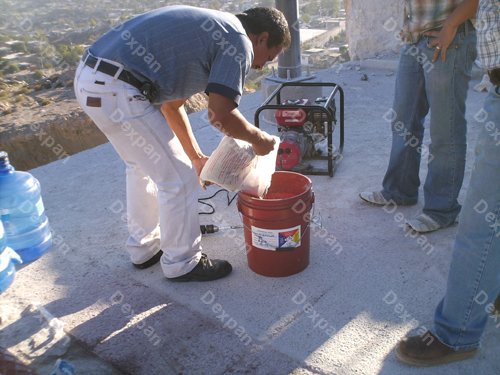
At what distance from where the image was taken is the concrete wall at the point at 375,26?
7.37 meters

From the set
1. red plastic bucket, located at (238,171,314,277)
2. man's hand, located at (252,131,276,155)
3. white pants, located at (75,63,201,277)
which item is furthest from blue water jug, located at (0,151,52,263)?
man's hand, located at (252,131,276,155)

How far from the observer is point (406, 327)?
88.4 inches

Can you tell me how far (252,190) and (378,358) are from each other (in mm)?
1062

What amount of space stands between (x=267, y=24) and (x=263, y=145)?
0.59 m

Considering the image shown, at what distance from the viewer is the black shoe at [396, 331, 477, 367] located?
6.49 ft

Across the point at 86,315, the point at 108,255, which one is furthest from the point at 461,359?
the point at 108,255

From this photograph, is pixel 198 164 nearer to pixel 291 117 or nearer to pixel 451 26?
pixel 291 117

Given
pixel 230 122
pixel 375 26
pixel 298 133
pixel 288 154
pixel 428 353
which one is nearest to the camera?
pixel 428 353

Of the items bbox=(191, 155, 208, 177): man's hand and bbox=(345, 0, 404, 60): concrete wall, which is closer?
bbox=(191, 155, 208, 177): man's hand

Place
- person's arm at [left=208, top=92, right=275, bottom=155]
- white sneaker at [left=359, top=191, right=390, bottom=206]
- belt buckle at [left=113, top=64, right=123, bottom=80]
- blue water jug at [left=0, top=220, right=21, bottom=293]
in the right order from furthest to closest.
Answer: white sneaker at [left=359, top=191, right=390, bottom=206] → blue water jug at [left=0, top=220, right=21, bottom=293] → belt buckle at [left=113, top=64, right=123, bottom=80] → person's arm at [left=208, top=92, right=275, bottom=155]

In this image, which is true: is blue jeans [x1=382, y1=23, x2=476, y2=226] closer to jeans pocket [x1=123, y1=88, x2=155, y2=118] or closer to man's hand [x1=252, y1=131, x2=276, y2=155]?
man's hand [x1=252, y1=131, x2=276, y2=155]

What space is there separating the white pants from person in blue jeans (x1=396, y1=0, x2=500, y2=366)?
125 cm

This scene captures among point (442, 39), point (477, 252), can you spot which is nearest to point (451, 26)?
point (442, 39)

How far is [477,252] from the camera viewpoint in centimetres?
181
